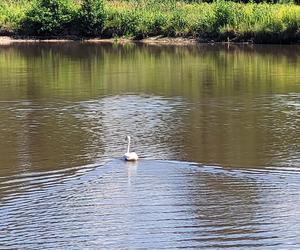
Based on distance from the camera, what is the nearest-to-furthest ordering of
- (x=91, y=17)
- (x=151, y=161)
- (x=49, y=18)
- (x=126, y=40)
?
(x=151, y=161) → (x=126, y=40) → (x=91, y=17) → (x=49, y=18)

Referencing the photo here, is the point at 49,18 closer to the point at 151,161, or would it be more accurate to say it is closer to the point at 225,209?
the point at 151,161

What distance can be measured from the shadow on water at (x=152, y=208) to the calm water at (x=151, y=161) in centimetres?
2

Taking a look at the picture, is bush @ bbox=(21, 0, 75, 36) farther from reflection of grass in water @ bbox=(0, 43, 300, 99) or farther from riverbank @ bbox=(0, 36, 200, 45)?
reflection of grass in water @ bbox=(0, 43, 300, 99)

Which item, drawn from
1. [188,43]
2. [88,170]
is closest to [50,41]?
[188,43]

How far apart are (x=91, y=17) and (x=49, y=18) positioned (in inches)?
126

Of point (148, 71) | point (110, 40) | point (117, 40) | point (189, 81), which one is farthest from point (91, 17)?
point (189, 81)

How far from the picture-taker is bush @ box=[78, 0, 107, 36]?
5297 centimetres

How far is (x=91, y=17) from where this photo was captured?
5284cm

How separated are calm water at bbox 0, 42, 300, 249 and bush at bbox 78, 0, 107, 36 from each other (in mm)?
24491

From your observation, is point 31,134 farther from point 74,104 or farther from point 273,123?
point 273,123

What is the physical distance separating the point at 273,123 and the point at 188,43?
31618 millimetres

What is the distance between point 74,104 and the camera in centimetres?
2136

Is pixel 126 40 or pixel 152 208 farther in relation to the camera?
pixel 126 40

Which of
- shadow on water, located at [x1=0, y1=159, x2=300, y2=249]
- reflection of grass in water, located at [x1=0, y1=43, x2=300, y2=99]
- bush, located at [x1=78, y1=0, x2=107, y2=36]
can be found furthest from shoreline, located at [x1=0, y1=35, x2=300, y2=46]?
shadow on water, located at [x1=0, y1=159, x2=300, y2=249]
